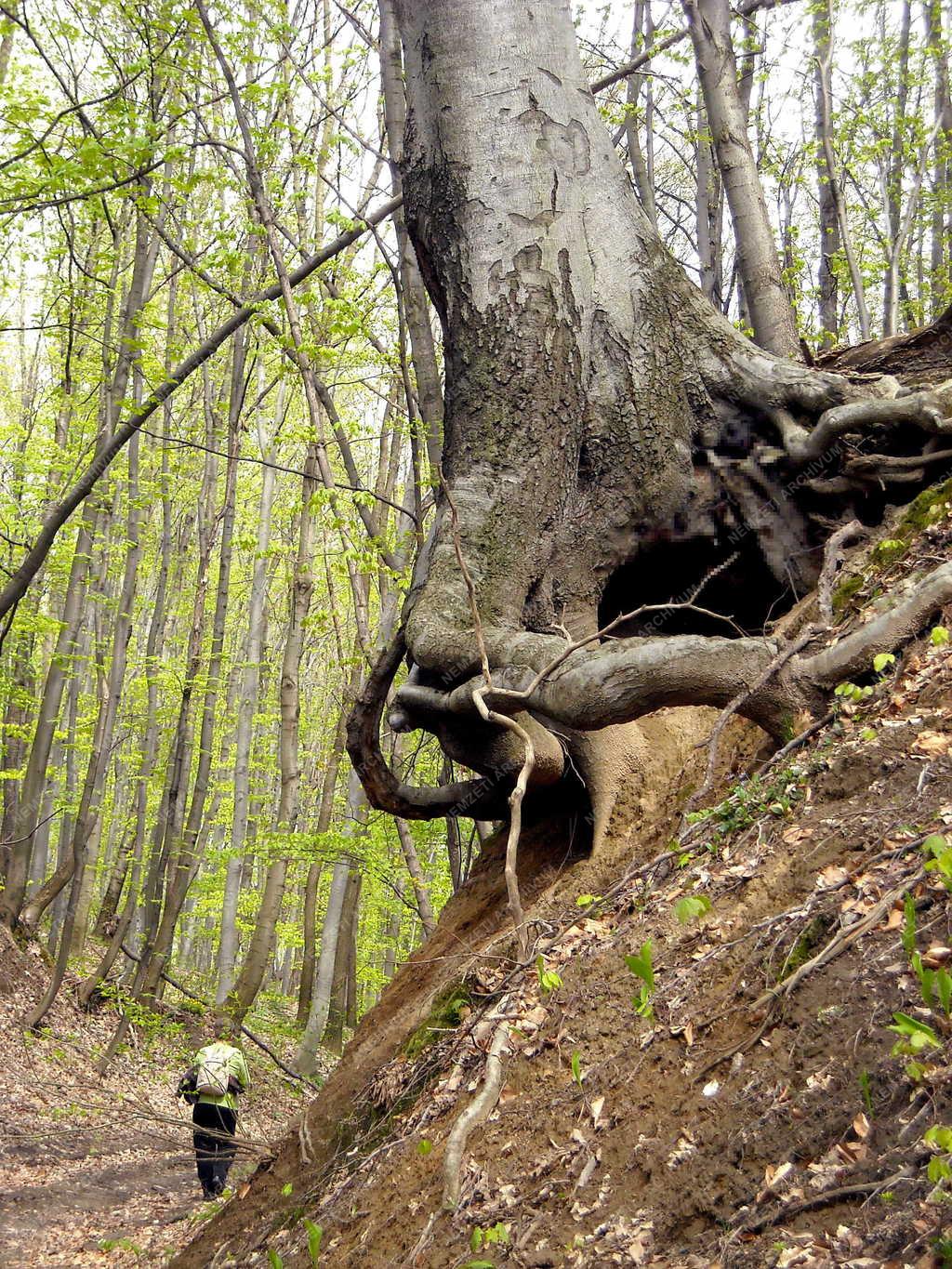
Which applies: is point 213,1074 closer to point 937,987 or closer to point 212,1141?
point 212,1141

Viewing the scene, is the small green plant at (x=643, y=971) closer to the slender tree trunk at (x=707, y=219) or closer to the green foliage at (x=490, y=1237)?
the green foliage at (x=490, y=1237)

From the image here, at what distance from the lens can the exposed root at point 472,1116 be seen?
260 centimetres

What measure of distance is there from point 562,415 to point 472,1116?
3.32 meters

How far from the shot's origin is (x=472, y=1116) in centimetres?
278

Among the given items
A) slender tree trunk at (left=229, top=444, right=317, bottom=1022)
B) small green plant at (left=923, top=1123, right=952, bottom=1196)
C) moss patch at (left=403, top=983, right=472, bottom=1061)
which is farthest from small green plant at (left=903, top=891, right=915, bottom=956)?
slender tree trunk at (left=229, top=444, right=317, bottom=1022)

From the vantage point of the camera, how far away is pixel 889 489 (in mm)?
4559

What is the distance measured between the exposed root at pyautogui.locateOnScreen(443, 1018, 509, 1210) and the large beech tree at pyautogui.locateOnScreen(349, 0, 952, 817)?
1427 mm

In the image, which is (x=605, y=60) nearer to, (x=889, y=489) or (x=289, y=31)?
→ (x=289, y=31)

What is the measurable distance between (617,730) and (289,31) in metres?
6.64

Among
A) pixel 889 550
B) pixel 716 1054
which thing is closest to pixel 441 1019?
pixel 716 1054

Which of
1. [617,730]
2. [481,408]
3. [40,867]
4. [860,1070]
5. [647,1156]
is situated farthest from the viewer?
[40,867]

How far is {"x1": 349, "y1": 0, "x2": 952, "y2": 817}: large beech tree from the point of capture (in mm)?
4555

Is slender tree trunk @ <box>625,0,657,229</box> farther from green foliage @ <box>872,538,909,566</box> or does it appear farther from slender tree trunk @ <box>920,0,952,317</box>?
green foliage @ <box>872,538,909,566</box>

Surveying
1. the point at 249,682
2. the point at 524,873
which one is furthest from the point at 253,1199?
the point at 249,682
